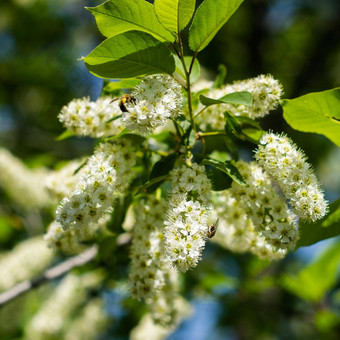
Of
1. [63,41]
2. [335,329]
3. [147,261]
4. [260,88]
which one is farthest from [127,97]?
[63,41]

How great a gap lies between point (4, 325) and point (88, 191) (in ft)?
10.4

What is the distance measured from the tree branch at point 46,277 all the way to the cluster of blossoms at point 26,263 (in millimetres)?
875

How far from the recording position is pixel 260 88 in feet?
5.55

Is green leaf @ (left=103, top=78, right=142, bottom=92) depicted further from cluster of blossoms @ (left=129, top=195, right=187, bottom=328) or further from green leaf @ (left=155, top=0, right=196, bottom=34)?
cluster of blossoms @ (left=129, top=195, right=187, bottom=328)

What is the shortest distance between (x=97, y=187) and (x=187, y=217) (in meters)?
0.41

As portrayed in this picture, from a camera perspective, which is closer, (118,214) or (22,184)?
(118,214)

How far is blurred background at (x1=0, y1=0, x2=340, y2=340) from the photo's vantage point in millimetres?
4270

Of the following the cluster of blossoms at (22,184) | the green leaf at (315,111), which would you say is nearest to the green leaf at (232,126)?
the green leaf at (315,111)

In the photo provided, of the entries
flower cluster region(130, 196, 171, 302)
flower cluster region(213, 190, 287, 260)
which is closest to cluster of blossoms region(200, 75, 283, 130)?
flower cluster region(213, 190, 287, 260)

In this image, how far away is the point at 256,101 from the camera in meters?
1.71

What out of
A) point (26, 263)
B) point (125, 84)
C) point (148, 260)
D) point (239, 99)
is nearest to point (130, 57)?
point (125, 84)

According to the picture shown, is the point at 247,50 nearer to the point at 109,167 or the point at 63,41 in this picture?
the point at 63,41

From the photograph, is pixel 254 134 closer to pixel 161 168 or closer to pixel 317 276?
pixel 161 168

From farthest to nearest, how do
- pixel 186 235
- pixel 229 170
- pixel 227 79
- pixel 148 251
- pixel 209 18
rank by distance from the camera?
pixel 227 79 → pixel 148 251 → pixel 229 170 → pixel 209 18 → pixel 186 235
